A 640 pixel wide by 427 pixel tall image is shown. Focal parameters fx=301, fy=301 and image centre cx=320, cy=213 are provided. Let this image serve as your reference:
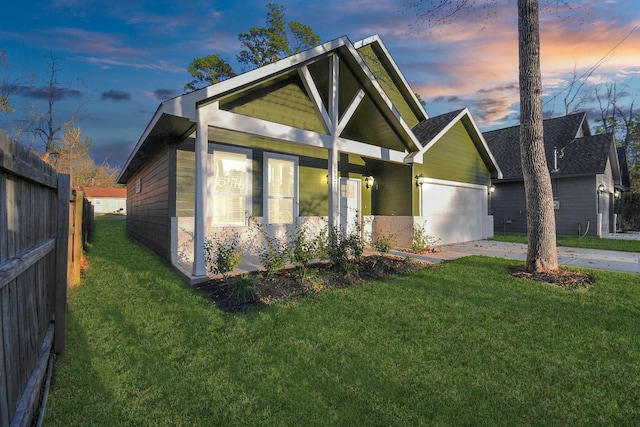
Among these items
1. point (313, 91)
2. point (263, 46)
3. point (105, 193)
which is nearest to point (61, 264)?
point (313, 91)

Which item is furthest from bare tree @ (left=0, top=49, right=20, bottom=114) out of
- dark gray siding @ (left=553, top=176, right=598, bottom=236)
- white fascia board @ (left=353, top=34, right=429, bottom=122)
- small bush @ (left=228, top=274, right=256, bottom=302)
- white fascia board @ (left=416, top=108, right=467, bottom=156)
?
dark gray siding @ (left=553, top=176, right=598, bottom=236)

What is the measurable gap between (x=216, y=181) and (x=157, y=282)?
8.65ft

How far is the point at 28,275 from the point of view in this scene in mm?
1993

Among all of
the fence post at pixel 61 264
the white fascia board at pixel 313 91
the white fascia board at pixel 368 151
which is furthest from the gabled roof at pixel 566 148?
the fence post at pixel 61 264

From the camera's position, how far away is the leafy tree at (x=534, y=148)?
6.00 meters

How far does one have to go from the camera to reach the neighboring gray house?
13.2 metres

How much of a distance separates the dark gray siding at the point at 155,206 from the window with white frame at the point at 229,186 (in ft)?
3.31

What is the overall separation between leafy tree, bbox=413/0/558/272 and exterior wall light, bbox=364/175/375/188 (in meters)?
4.43

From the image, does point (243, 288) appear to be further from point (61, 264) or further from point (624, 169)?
point (624, 169)

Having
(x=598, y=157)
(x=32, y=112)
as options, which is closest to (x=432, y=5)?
(x=598, y=157)

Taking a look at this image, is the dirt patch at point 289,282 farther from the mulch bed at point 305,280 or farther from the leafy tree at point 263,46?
the leafy tree at point 263,46

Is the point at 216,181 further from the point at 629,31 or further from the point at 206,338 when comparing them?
the point at 629,31

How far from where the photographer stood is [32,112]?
23.5 m

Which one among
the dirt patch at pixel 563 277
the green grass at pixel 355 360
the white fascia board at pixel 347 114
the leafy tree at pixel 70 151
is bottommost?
the green grass at pixel 355 360
